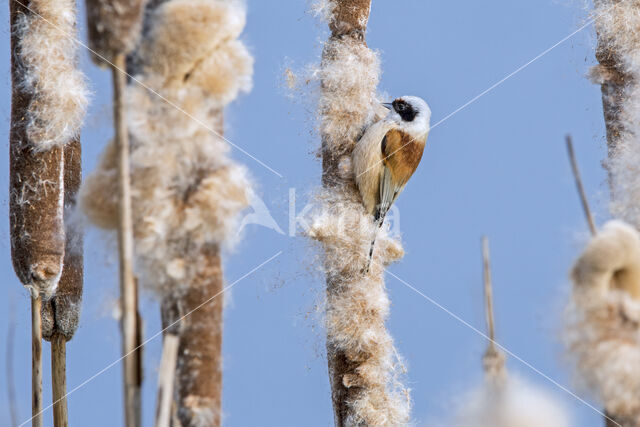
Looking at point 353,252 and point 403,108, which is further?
point 403,108

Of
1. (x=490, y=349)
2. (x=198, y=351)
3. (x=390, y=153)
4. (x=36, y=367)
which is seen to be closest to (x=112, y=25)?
(x=198, y=351)

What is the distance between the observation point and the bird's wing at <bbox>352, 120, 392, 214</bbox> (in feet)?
5.58

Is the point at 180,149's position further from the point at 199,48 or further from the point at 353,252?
the point at 353,252

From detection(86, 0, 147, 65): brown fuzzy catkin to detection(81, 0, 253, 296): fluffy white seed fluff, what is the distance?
0.09 m

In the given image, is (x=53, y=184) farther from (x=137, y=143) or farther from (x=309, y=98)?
(x=137, y=143)

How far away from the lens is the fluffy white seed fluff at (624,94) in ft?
4.69

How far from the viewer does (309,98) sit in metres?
1.74

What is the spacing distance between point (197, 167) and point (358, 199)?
75 cm

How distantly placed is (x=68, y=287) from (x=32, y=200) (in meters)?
0.20

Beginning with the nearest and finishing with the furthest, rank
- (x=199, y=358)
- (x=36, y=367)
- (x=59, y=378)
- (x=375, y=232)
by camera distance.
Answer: (x=199, y=358)
(x=36, y=367)
(x=59, y=378)
(x=375, y=232)

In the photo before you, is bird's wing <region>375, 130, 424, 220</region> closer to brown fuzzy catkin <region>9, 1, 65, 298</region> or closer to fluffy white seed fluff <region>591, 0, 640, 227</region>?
fluffy white seed fluff <region>591, 0, 640, 227</region>

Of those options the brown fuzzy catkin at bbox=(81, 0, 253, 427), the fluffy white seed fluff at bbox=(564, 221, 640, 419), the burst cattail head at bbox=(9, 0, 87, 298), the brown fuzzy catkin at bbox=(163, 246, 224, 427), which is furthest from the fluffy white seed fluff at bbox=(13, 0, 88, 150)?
the fluffy white seed fluff at bbox=(564, 221, 640, 419)

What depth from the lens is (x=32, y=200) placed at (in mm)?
1607

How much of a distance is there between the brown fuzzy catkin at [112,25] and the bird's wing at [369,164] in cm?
86
